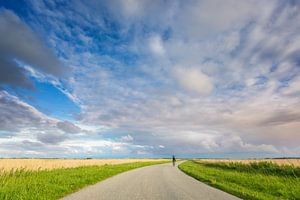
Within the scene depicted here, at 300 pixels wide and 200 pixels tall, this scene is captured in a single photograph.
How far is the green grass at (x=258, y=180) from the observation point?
13763 mm

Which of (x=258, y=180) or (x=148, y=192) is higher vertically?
(x=258, y=180)

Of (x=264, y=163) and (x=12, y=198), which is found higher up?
(x=264, y=163)

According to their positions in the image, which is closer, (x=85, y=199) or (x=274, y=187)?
(x=85, y=199)

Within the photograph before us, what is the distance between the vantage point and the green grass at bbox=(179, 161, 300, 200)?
45.2 ft

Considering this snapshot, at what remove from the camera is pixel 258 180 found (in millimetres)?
20141

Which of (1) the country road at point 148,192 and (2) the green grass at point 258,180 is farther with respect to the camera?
(2) the green grass at point 258,180

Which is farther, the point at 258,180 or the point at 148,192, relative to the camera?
the point at 258,180

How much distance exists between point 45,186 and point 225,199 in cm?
892

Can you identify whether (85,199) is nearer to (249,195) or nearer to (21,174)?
(249,195)

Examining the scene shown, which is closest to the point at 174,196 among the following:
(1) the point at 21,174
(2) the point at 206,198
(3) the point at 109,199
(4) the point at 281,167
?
(2) the point at 206,198

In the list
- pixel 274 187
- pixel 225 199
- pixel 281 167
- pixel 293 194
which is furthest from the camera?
pixel 281 167

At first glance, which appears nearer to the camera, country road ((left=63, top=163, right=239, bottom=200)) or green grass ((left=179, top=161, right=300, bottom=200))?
country road ((left=63, top=163, right=239, bottom=200))

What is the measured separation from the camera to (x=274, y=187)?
16.3m

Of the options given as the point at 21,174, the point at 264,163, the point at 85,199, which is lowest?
the point at 85,199
